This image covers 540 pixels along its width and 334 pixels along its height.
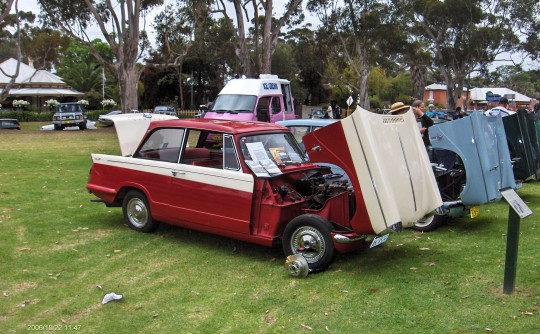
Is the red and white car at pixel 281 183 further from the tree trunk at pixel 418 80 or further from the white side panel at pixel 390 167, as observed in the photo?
the tree trunk at pixel 418 80

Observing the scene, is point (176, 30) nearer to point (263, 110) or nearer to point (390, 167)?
point (263, 110)

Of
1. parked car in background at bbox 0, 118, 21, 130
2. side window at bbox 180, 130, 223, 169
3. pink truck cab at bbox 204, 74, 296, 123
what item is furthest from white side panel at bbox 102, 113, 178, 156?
parked car in background at bbox 0, 118, 21, 130

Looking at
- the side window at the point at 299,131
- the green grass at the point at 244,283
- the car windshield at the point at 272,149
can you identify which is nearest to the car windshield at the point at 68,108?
the side window at the point at 299,131

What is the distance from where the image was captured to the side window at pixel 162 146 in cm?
719

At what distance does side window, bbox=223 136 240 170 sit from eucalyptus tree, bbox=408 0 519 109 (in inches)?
1468

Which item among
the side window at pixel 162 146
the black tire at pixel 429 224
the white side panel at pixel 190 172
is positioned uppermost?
the side window at pixel 162 146

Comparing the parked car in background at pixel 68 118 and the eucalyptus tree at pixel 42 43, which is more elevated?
the eucalyptus tree at pixel 42 43

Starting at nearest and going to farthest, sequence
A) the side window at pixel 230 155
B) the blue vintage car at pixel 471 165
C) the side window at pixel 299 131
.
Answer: the side window at pixel 230 155 → the blue vintage car at pixel 471 165 → the side window at pixel 299 131

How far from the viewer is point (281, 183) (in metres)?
6.41

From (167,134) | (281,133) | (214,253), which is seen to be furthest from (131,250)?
(281,133)

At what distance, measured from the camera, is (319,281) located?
5.67 m

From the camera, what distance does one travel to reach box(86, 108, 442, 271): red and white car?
557cm

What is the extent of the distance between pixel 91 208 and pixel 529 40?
42.5 m

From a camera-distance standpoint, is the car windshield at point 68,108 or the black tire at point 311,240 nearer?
the black tire at point 311,240
